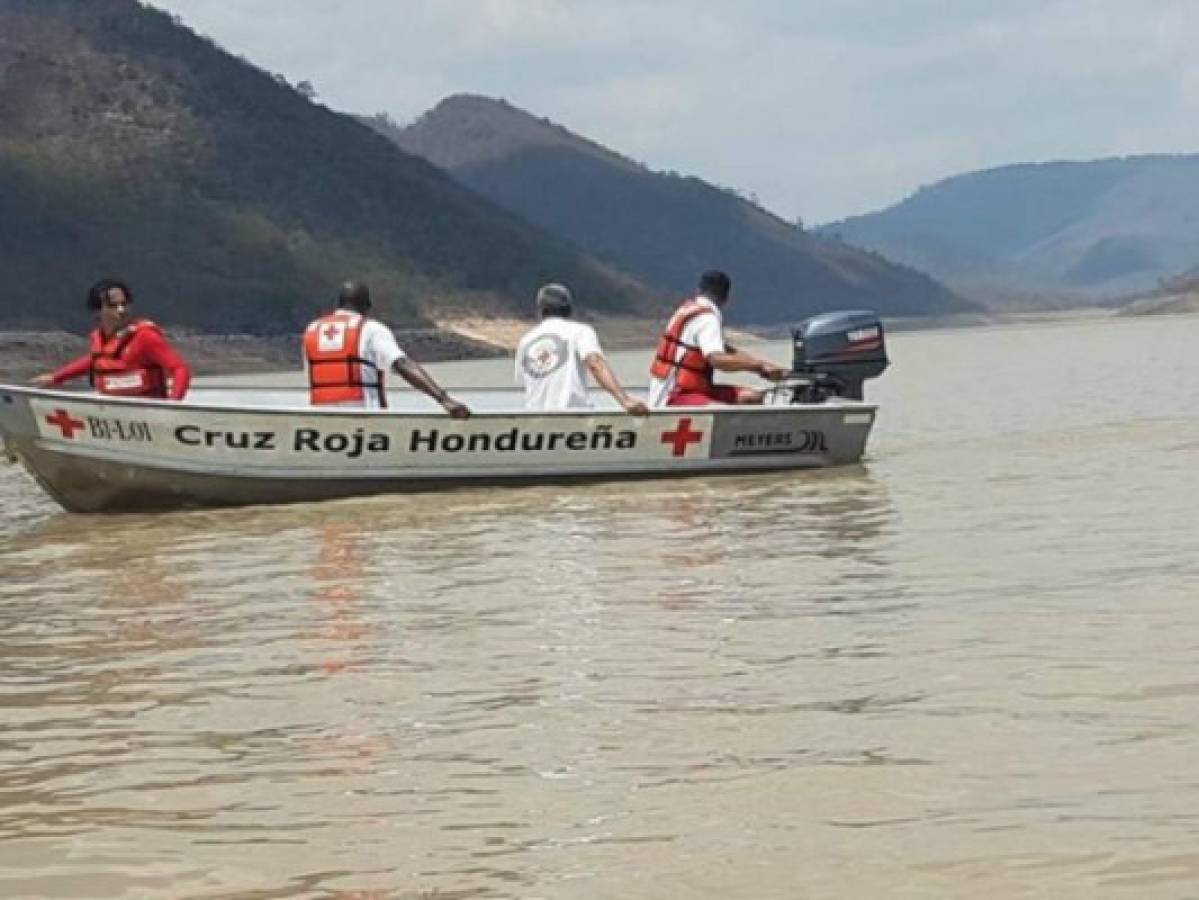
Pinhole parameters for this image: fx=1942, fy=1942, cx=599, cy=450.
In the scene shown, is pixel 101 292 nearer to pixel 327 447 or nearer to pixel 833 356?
pixel 327 447

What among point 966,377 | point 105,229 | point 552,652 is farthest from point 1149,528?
point 105,229

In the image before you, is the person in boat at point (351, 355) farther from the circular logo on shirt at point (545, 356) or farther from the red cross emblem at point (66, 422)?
the red cross emblem at point (66, 422)

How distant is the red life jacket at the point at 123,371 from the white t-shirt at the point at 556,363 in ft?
8.37

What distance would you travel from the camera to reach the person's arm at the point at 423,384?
12.8m

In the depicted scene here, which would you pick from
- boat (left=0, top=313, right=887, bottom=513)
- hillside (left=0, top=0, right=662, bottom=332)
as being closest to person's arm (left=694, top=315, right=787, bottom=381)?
boat (left=0, top=313, right=887, bottom=513)

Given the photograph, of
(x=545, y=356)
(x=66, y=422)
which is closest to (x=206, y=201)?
(x=545, y=356)

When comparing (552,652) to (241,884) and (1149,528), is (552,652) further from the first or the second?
(1149,528)

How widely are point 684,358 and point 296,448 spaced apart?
3.11 meters

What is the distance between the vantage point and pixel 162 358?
1292 cm

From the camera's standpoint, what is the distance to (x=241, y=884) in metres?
4.11

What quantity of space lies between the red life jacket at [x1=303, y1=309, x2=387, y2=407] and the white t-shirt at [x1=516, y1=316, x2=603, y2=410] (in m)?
1.25

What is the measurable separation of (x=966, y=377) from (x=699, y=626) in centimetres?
3184

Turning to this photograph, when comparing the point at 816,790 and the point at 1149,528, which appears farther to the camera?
the point at 1149,528

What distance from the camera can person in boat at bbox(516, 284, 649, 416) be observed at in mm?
13734
